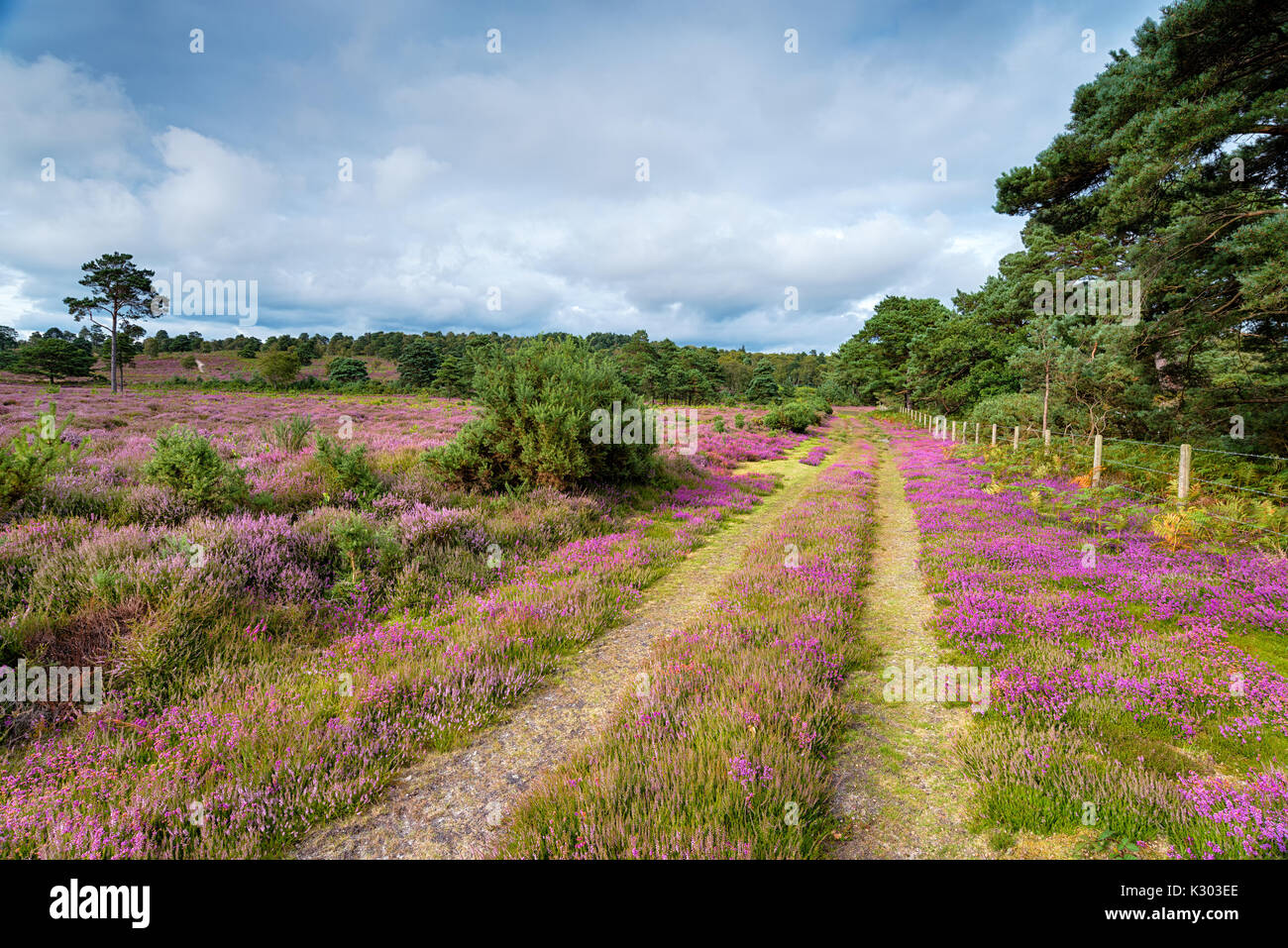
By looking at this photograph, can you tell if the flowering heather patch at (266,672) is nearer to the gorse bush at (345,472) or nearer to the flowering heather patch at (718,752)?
the flowering heather patch at (718,752)

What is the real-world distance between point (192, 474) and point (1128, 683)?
12.0 meters

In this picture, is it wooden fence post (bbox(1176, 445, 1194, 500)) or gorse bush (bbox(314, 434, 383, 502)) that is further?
wooden fence post (bbox(1176, 445, 1194, 500))

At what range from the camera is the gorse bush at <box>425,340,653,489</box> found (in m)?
10.8

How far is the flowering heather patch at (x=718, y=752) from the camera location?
2.66m

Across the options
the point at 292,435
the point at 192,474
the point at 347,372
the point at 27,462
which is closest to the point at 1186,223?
the point at 192,474

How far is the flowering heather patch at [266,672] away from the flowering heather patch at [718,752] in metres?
0.68

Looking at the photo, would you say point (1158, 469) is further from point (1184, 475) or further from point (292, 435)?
point (292, 435)

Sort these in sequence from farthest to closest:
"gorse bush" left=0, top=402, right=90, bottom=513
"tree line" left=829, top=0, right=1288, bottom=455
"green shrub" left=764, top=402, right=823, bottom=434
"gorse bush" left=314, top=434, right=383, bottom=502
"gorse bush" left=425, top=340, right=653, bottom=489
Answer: "green shrub" left=764, top=402, right=823, bottom=434
"gorse bush" left=425, top=340, right=653, bottom=489
"tree line" left=829, top=0, right=1288, bottom=455
"gorse bush" left=314, top=434, right=383, bottom=502
"gorse bush" left=0, top=402, right=90, bottom=513

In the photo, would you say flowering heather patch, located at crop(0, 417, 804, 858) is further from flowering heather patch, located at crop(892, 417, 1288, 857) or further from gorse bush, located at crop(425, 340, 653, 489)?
gorse bush, located at crop(425, 340, 653, 489)

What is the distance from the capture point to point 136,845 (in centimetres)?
258

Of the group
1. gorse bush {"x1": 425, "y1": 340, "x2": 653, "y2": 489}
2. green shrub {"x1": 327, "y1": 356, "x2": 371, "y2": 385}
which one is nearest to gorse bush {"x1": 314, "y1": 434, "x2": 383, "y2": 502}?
gorse bush {"x1": 425, "y1": 340, "x2": 653, "y2": 489}

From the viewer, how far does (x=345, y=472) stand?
9094 mm

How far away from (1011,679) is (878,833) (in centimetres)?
258

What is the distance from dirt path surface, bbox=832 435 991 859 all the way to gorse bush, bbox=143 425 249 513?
914 cm
